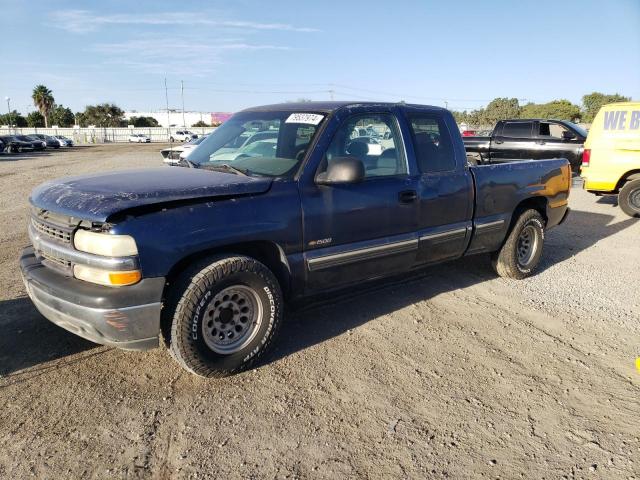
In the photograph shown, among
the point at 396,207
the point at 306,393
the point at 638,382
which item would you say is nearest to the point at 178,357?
the point at 306,393

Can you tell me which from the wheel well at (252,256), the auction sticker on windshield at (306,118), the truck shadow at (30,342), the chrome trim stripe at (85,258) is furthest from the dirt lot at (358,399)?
the auction sticker on windshield at (306,118)

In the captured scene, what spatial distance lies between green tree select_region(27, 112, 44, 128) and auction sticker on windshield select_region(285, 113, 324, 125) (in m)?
98.0

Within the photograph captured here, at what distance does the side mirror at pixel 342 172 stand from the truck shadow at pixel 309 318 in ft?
4.36

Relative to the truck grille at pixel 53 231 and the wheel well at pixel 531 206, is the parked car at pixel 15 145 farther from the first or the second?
the wheel well at pixel 531 206

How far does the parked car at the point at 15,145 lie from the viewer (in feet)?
117

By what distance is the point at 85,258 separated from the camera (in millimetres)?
2955

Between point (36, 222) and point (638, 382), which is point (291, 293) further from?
point (638, 382)

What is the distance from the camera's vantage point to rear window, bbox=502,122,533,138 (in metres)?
13.5

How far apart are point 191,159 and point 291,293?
1.51 meters

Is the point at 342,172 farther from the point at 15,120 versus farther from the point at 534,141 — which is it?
the point at 15,120

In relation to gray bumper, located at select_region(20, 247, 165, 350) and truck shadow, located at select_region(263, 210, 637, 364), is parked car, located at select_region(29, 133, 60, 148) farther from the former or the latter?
gray bumper, located at select_region(20, 247, 165, 350)

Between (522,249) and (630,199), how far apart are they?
519cm

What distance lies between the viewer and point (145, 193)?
9.97ft

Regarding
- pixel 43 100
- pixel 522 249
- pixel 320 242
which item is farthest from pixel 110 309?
pixel 43 100
